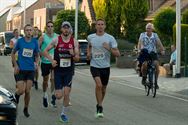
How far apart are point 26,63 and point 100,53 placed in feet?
4.93

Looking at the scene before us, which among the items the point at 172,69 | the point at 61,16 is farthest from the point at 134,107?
the point at 61,16

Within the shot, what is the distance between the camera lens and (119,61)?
111 ft

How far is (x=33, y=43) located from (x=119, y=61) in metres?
21.8

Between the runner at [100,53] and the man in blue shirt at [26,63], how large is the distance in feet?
3.76

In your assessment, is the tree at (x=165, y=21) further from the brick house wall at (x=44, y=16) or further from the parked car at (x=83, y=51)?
the brick house wall at (x=44, y=16)

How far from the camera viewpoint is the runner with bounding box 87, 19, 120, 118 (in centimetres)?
1219

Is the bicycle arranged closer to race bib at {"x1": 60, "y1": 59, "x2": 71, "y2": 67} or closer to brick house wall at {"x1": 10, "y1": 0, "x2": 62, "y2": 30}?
race bib at {"x1": 60, "y1": 59, "x2": 71, "y2": 67}

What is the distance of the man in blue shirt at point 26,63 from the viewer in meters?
12.0

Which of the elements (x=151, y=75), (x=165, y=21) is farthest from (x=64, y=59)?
(x=165, y=21)

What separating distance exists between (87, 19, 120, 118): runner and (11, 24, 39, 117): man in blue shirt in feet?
3.76

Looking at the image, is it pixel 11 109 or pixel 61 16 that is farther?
pixel 61 16

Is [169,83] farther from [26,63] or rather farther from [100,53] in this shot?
[26,63]

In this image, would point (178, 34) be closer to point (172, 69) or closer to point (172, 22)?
point (172, 69)

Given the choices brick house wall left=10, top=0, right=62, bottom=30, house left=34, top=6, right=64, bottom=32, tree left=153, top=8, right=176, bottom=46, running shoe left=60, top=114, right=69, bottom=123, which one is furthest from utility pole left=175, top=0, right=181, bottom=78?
brick house wall left=10, top=0, right=62, bottom=30
